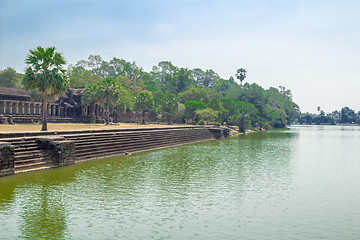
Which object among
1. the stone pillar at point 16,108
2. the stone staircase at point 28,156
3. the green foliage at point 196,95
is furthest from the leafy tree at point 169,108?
the stone staircase at point 28,156

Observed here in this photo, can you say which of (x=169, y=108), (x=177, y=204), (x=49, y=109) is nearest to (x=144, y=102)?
(x=169, y=108)

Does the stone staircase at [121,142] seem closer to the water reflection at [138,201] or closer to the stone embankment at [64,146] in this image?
the stone embankment at [64,146]

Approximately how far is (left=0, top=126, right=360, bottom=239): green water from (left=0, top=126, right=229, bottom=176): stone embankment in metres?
1.12

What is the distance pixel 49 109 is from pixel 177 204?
6439cm

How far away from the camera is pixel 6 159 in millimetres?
20562

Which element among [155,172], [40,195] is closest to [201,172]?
[155,172]

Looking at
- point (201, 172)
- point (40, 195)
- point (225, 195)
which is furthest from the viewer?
point (201, 172)

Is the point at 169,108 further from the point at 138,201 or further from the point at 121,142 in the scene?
the point at 138,201

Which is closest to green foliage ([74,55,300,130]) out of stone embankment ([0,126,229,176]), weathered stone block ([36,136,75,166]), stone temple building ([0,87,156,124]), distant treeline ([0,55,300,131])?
distant treeline ([0,55,300,131])

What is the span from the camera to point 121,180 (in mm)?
20859

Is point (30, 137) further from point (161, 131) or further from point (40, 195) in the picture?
point (161, 131)

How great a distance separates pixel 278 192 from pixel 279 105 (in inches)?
6256

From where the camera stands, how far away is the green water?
39.3 ft

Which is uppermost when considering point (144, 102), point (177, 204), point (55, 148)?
point (144, 102)
